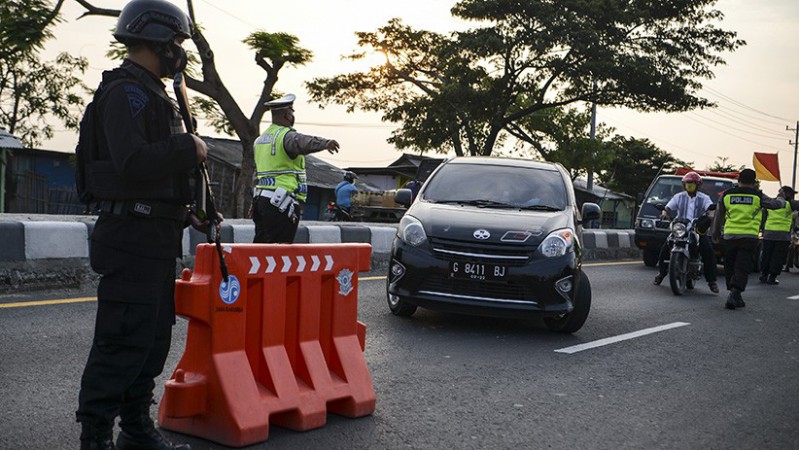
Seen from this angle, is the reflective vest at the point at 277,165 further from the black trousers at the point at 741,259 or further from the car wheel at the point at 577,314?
the black trousers at the point at 741,259

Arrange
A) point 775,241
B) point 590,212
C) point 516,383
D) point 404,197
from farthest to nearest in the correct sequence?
point 775,241 → point 590,212 → point 404,197 → point 516,383

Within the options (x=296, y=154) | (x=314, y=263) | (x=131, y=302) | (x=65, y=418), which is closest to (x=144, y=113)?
(x=131, y=302)

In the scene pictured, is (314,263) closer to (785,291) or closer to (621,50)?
(785,291)

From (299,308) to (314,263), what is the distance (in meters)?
0.26

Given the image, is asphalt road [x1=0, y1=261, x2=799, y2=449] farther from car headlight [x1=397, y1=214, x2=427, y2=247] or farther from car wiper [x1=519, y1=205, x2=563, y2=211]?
car wiper [x1=519, y1=205, x2=563, y2=211]

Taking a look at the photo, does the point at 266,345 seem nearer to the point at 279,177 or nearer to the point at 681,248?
the point at 279,177

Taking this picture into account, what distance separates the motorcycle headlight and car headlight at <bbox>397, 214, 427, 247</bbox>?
5748 mm

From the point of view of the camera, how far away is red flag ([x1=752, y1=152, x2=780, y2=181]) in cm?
2914

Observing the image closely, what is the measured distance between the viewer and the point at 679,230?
12547mm

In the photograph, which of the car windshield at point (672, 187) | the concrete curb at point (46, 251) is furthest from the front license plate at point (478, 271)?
the car windshield at point (672, 187)

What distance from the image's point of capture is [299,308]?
184 inches

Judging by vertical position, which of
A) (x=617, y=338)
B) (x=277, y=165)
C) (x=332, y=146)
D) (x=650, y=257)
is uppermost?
(x=332, y=146)

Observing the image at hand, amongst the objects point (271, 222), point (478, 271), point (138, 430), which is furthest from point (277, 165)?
point (138, 430)

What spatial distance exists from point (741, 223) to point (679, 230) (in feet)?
5.26
